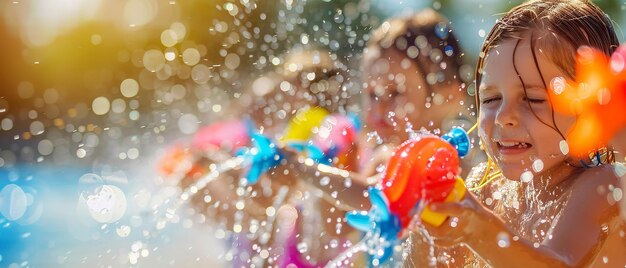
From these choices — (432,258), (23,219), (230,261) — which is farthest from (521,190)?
(23,219)

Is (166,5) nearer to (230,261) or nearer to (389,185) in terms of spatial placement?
(230,261)

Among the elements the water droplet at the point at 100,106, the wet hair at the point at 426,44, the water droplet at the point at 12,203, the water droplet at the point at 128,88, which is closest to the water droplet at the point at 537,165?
the wet hair at the point at 426,44

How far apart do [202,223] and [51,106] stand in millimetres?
8594

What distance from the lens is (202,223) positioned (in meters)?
4.03

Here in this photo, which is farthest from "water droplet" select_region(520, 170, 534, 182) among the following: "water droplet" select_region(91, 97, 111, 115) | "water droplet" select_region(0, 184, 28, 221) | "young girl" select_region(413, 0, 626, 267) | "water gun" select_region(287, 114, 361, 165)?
"water droplet" select_region(91, 97, 111, 115)

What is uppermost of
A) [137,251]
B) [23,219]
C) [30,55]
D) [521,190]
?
[521,190]

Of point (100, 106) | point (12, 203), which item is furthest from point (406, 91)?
point (100, 106)

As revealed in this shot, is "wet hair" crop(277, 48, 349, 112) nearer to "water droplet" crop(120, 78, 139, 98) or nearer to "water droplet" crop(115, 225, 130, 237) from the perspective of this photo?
"water droplet" crop(115, 225, 130, 237)

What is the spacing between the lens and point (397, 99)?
3.45 meters

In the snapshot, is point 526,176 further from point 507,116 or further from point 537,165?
point 507,116

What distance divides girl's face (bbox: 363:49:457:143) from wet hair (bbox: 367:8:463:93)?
0.04 m

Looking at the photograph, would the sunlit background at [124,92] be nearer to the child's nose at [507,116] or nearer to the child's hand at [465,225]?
the child's nose at [507,116]

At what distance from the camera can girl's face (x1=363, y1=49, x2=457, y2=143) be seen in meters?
Result: 3.42

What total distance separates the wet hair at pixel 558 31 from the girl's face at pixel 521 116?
1 cm
